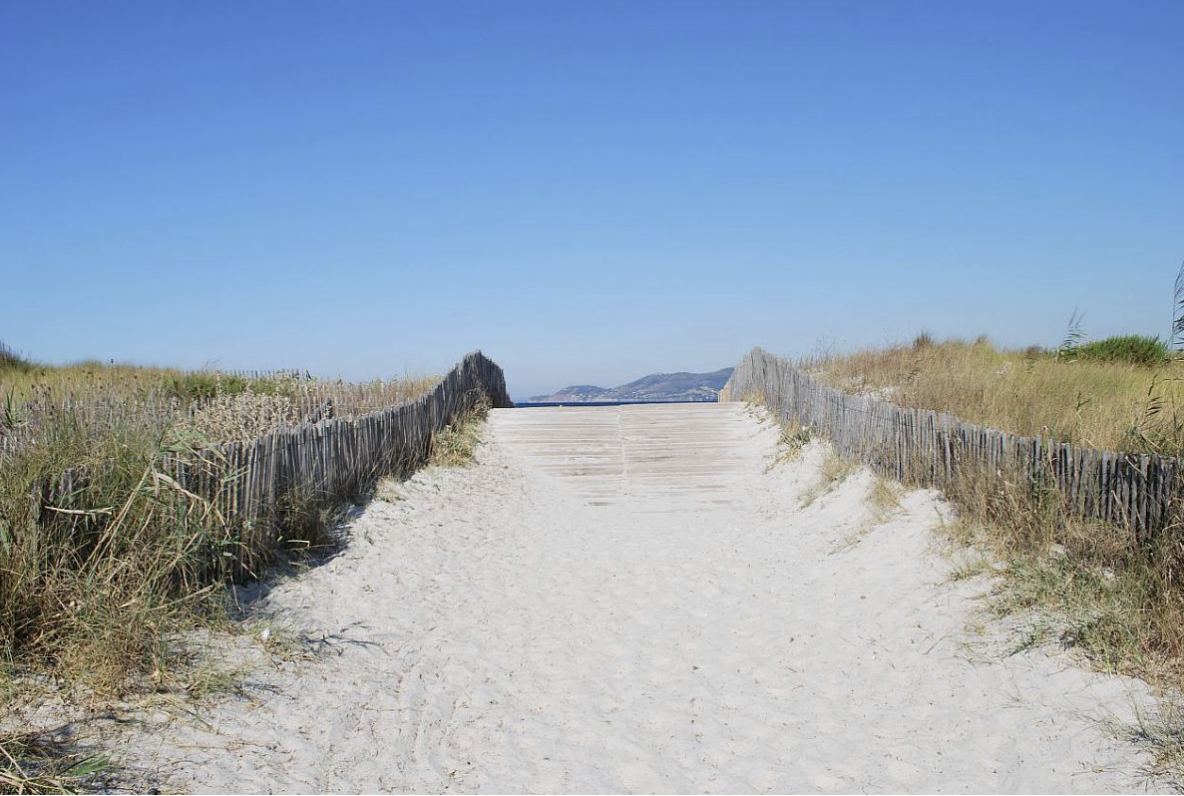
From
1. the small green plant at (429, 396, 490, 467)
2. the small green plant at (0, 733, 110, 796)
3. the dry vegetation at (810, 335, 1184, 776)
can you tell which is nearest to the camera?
the small green plant at (0, 733, 110, 796)

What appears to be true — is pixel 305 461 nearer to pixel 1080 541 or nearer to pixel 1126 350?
pixel 1080 541

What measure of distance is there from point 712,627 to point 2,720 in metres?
4.24

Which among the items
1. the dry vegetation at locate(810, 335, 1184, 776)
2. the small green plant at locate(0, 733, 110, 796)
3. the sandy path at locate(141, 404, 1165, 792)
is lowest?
the sandy path at locate(141, 404, 1165, 792)

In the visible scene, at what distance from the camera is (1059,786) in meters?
3.52

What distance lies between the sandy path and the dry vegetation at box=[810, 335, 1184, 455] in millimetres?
1324

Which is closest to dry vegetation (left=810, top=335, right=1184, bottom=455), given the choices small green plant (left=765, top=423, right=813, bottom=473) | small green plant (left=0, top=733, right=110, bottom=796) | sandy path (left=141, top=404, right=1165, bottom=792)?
small green plant (left=765, top=423, right=813, bottom=473)

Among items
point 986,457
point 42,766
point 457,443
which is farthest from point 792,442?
point 42,766

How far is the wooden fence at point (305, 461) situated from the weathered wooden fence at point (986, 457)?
5.24m

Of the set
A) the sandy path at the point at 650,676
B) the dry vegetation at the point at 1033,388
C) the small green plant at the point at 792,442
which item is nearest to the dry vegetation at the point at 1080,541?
the dry vegetation at the point at 1033,388

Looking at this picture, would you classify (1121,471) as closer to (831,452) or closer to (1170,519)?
(1170,519)

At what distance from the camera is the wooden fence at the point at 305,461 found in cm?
564

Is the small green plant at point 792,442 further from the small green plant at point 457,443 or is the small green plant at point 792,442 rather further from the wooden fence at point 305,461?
the wooden fence at point 305,461

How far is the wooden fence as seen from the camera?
18.5 ft

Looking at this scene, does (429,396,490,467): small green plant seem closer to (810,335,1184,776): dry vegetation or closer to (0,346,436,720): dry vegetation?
(0,346,436,720): dry vegetation
